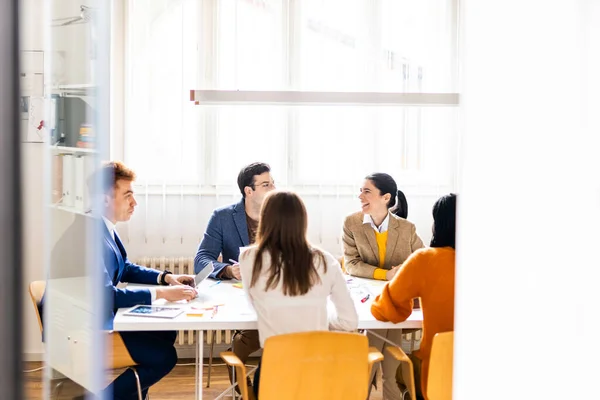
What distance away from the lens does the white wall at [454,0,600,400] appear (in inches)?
68.1

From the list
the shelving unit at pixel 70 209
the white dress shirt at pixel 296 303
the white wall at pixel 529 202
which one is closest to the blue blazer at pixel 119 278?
the white dress shirt at pixel 296 303

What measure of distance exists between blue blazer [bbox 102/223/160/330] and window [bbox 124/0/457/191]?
3.69 feet

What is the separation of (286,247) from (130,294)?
0.73 metres

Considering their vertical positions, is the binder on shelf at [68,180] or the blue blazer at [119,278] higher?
the binder on shelf at [68,180]

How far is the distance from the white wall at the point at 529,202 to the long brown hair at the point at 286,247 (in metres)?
0.93

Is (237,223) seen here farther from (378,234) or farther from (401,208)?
(401,208)

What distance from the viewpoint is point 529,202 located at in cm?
178

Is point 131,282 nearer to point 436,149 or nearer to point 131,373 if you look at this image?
point 131,373

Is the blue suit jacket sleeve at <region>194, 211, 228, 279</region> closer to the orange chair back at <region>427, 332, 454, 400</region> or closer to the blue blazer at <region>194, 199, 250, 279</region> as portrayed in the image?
the blue blazer at <region>194, 199, 250, 279</region>

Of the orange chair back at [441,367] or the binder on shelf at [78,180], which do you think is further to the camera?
the orange chair back at [441,367]

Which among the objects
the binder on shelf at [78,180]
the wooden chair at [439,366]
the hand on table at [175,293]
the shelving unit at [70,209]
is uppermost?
the binder on shelf at [78,180]

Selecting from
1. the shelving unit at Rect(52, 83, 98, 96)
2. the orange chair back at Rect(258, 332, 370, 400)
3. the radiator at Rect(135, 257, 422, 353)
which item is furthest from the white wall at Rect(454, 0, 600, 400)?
the radiator at Rect(135, 257, 422, 353)

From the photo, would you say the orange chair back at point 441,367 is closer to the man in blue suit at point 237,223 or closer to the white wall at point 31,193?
the man in blue suit at point 237,223

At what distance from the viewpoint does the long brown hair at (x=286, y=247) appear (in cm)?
269
